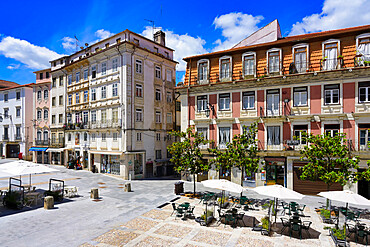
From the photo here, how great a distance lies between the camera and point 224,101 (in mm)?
25031

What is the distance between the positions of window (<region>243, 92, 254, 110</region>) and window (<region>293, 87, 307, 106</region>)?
12.9 feet

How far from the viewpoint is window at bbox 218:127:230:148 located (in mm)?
24663

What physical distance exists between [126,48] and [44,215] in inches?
816

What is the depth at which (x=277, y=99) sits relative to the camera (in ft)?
73.8

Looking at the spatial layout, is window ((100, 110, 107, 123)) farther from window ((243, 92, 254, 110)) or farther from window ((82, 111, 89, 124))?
window ((243, 92, 254, 110))

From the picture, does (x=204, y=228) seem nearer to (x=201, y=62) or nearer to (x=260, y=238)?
(x=260, y=238)

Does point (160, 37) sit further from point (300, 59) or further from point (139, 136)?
point (300, 59)

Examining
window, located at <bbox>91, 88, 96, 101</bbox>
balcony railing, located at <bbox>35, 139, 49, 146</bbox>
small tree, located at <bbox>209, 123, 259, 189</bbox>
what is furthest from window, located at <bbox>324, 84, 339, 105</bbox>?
A: balcony railing, located at <bbox>35, 139, 49, 146</bbox>

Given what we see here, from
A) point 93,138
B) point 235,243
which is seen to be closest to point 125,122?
point 93,138

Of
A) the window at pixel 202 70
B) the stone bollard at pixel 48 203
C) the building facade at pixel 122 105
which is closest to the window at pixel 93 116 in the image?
the building facade at pixel 122 105

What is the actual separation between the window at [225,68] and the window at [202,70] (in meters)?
1.82

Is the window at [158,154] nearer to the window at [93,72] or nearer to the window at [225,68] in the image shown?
the window at [225,68]

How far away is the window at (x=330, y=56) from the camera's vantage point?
20.2 m

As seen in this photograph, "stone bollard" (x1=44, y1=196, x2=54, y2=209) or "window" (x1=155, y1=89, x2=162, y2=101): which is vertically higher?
"window" (x1=155, y1=89, x2=162, y2=101)
